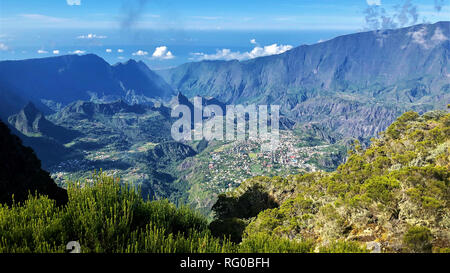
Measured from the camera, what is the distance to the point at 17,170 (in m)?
42.6

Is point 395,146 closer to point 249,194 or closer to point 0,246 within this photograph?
point 249,194

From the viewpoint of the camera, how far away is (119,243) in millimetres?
7508

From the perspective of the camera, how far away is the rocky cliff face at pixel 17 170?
106 ft

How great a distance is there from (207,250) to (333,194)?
1629 centimetres

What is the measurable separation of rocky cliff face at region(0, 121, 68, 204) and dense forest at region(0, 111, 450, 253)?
24.6 m

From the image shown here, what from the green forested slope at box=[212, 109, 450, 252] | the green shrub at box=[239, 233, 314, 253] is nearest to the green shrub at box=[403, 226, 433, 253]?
the green forested slope at box=[212, 109, 450, 252]

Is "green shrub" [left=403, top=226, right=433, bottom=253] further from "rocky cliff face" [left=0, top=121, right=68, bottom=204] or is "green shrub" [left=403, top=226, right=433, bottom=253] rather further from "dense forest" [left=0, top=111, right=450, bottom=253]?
"rocky cliff face" [left=0, top=121, right=68, bottom=204]

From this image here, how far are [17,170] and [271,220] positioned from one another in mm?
42321

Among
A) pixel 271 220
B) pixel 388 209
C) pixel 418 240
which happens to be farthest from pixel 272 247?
pixel 271 220

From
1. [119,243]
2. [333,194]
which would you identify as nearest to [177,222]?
[119,243]

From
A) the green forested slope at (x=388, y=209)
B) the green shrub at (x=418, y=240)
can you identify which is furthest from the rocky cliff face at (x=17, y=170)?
the green shrub at (x=418, y=240)

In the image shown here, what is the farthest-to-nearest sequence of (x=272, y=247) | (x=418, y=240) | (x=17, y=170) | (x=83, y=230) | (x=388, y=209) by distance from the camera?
1. (x=17, y=170)
2. (x=388, y=209)
3. (x=418, y=240)
4. (x=272, y=247)
5. (x=83, y=230)

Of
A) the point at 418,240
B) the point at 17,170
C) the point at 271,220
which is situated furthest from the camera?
the point at 17,170

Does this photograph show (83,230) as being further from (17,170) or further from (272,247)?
(17,170)
